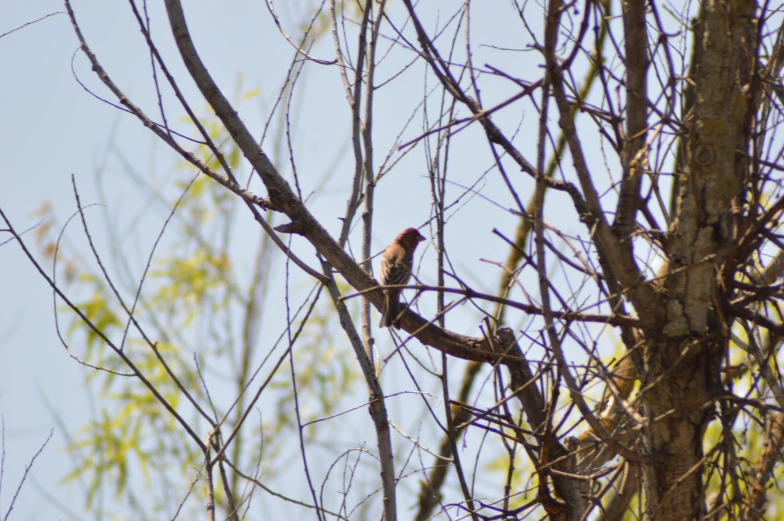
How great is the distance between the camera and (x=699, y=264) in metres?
2.16

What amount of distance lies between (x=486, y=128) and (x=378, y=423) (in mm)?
1197

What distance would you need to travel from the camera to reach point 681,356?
2.31 meters

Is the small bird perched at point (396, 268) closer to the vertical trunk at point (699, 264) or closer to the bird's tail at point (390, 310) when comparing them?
the bird's tail at point (390, 310)

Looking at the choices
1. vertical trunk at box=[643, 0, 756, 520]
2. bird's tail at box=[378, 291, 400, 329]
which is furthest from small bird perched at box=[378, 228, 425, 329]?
vertical trunk at box=[643, 0, 756, 520]

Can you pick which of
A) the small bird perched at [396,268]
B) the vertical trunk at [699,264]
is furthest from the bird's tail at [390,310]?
the vertical trunk at [699,264]

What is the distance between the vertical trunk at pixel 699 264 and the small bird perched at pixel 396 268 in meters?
1.11

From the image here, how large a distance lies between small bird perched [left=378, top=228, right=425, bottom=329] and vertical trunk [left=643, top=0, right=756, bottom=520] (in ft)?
3.63

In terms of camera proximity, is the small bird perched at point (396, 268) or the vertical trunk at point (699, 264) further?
the small bird perched at point (396, 268)

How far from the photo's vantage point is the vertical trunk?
7.27 feet

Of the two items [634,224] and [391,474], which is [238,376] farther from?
[634,224]

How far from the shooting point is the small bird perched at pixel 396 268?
3199mm

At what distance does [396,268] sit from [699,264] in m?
3.73

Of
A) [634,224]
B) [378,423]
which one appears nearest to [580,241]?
[634,224]

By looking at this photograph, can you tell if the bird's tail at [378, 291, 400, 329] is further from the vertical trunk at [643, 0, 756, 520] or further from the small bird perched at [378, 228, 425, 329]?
the vertical trunk at [643, 0, 756, 520]
